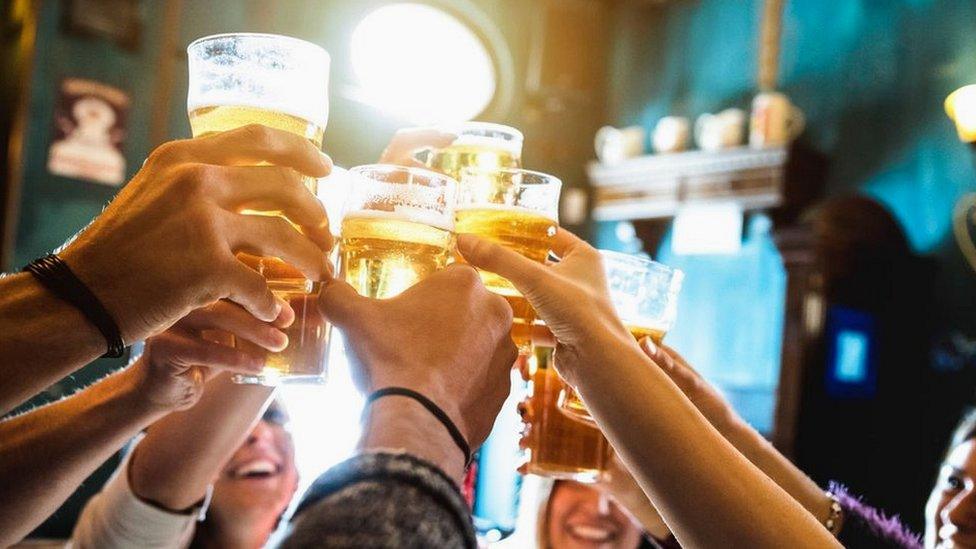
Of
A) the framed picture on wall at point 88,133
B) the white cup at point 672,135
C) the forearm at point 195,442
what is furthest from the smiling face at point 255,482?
the white cup at point 672,135

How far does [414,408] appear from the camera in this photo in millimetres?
823

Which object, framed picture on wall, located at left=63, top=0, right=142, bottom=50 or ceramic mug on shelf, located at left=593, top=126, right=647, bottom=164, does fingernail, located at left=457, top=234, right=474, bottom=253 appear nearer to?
framed picture on wall, located at left=63, top=0, right=142, bottom=50

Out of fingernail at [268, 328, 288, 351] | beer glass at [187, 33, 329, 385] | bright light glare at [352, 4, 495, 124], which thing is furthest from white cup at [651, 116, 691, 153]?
fingernail at [268, 328, 288, 351]

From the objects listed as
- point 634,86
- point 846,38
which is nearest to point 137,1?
point 634,86

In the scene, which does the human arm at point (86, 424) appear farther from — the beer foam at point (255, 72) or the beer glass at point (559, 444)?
the beer glass at point (559, 444)

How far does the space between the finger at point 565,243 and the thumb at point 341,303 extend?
346 millimetres

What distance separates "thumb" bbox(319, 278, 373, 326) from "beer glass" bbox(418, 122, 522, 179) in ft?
1.44

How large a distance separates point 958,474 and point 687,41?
17.5 feet

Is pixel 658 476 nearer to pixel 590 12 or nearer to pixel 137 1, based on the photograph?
pixel 137 1

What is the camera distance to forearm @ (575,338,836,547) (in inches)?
37.1

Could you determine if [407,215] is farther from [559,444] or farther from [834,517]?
[834,517]

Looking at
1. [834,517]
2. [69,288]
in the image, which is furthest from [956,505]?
[69,288]

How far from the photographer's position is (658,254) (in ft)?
21.8

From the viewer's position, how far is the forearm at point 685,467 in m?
0.94
